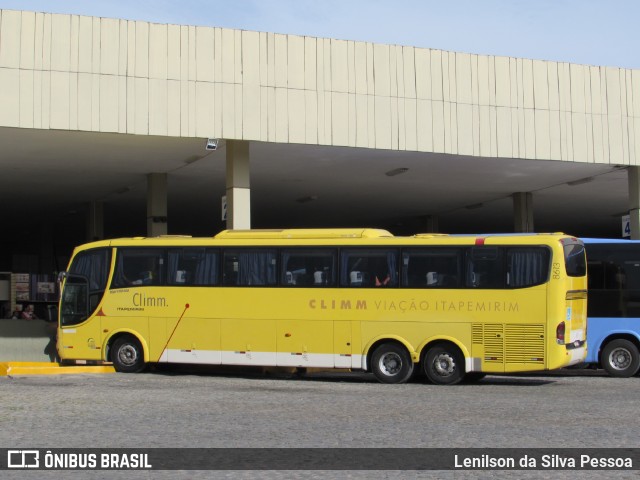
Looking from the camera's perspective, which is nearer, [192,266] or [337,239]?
[337,239]

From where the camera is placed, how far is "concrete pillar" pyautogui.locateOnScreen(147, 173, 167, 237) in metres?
28.8

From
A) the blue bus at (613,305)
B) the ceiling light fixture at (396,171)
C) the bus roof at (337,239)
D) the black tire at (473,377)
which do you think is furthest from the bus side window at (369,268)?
the ceiling light fixture at (396,171)

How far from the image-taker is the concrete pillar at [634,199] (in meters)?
28.0

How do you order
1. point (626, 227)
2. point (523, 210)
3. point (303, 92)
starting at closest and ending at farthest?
point (303, 92) → point (626, 227) → point (523, 210)

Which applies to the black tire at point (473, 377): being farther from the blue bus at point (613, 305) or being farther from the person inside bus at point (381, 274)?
the person inside bus at point (381, 274)

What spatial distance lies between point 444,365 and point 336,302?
2483 millimetres

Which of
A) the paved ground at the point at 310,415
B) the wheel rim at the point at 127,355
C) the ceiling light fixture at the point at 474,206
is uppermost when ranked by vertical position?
the ceiling light fixture at the point at 474,206

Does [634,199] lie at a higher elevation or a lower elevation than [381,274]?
higher

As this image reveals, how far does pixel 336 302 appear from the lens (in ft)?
64.8

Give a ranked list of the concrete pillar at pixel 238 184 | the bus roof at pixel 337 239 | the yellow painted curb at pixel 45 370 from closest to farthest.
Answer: the bus roof at pixel 337 239
the yellow painted curb at pixel 45 370
the concrete pillar at pixel 238 184

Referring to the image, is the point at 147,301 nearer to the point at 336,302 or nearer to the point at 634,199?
the point at 336,302

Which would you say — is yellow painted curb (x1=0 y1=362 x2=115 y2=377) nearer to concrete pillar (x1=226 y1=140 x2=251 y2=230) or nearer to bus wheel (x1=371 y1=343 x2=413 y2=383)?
concrete pillar (x1=226 y1=140 x2=251 y2=230)

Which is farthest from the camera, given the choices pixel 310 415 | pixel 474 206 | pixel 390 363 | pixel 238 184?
pixel 474 206

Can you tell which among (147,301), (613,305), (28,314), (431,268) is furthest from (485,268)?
(28,314)
